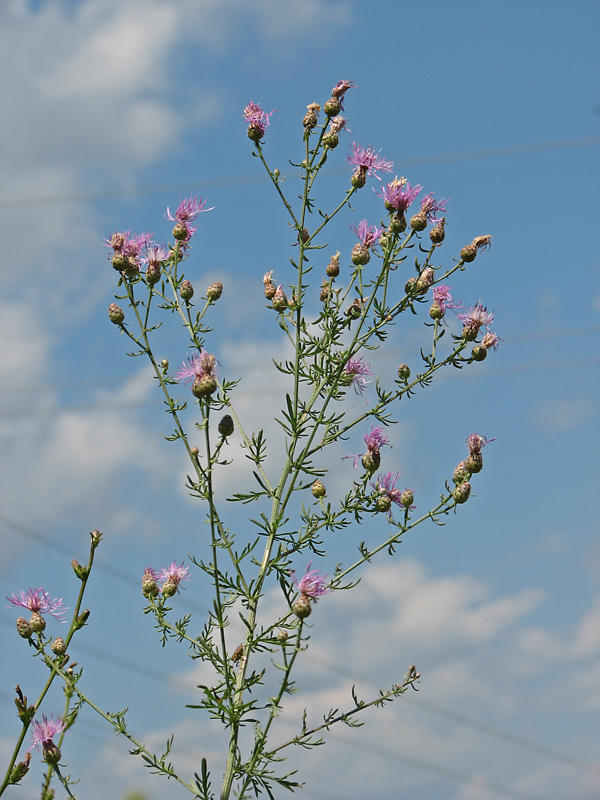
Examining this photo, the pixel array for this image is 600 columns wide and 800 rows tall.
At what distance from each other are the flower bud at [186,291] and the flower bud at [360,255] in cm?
72

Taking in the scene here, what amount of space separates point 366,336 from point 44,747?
1992 mm

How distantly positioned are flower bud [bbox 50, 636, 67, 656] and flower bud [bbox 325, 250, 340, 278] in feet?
6.22

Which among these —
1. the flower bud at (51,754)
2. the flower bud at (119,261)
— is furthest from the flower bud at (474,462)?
the flower bud at (51,754)

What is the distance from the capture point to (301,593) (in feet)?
11.1

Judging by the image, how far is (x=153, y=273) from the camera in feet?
13.4

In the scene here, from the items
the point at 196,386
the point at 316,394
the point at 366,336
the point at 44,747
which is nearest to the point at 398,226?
the point at 366,336

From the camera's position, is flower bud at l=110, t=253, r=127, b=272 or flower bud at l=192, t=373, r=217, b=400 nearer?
flower bud at l=192, t=373, r=217, b=400

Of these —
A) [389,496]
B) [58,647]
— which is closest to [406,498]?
[389,496]

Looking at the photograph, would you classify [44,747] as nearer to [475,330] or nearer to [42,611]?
[42,611]

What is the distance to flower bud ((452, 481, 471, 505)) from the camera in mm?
4004

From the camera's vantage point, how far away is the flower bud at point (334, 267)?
4047mm

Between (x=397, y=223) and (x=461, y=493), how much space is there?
1208 millimetres

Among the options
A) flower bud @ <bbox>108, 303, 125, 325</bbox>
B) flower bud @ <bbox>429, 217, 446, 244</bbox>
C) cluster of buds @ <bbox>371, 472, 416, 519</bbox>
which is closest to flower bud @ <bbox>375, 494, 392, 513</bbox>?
cluster of buds @ <bbox>371, 472, 416, 519</bbox>

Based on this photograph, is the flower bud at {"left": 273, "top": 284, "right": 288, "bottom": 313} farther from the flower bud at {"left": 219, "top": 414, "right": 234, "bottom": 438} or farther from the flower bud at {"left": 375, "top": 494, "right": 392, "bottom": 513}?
the flower bud at {"left": 375, "top": 494, "right": 392, "bottom": 513}
